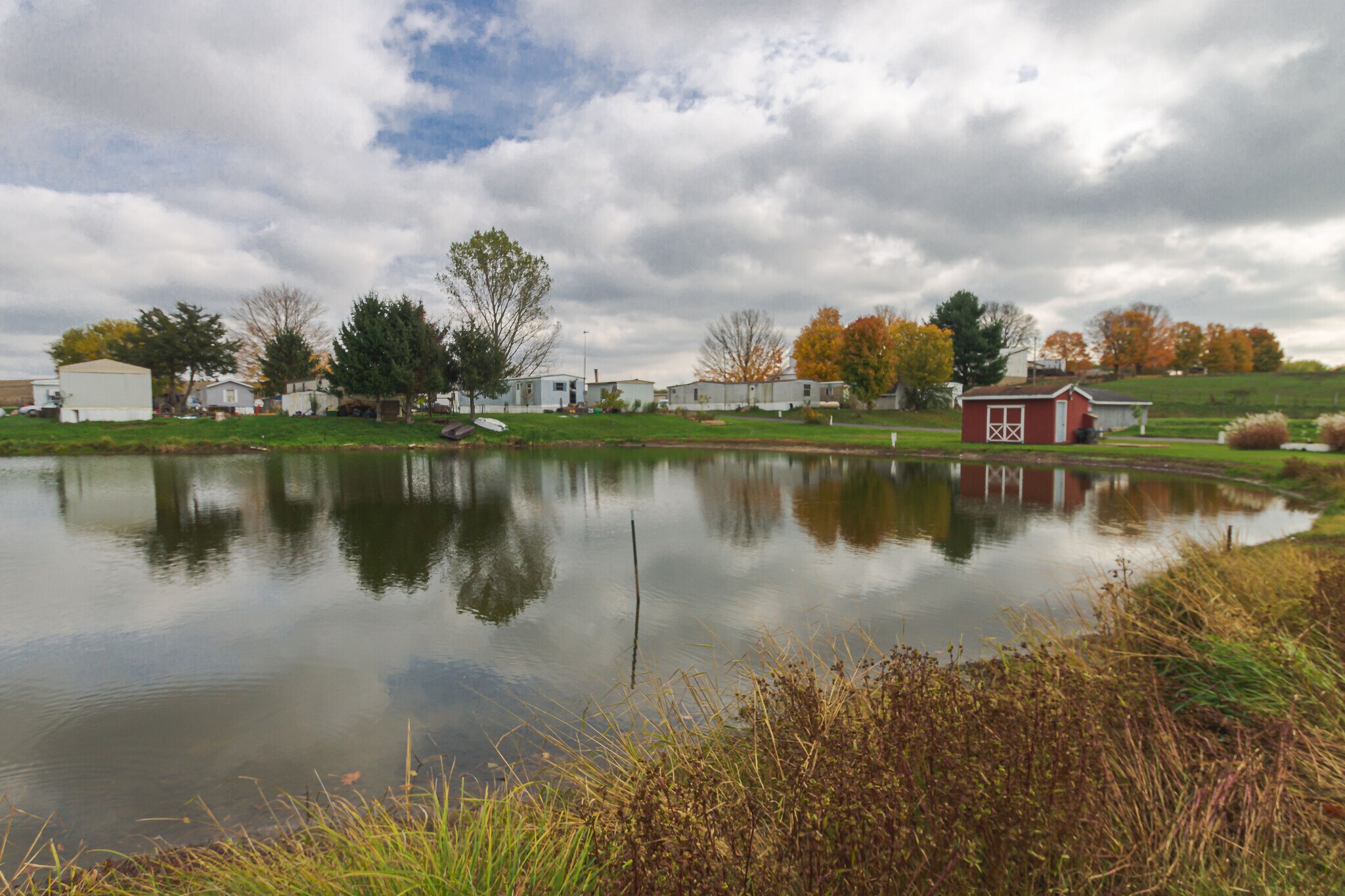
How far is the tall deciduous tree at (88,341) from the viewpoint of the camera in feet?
218

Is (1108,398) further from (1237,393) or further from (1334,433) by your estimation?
(1237,393)

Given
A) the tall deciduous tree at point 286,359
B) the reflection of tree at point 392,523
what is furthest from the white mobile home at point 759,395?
→ the reflection of tree at point 392,523

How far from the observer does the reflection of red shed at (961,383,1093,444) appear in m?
35.9

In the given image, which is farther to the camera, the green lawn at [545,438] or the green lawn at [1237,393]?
the green lawn at [1237,393]

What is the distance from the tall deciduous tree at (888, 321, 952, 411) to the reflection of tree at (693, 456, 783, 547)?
1176 inches

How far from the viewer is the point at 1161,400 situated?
2302 inches

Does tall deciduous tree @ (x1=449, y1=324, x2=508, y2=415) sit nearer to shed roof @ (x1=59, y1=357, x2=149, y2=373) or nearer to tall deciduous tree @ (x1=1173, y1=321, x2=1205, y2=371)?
shed roof @ (x1=59, y1=357, x2=149, y2=373)

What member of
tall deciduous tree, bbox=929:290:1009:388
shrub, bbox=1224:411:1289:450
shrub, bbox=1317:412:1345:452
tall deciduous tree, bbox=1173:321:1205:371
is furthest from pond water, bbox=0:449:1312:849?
tall deciduous tree, bbox=1173:321:1205:371

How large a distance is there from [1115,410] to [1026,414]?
50.7 feet

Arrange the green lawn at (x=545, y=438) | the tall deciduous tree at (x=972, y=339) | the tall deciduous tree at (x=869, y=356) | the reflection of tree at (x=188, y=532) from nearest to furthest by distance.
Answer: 1. the reflection of tree at (x=188, y=532)
2. the green lawn at (x=545, y=438)
3. the tall deciduous tree at (x=869, y=356)
4. the tall deciduous tree at (x=972, y=339)

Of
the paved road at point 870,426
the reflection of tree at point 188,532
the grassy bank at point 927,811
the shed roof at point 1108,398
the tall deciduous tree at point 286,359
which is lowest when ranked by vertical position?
the reflection of tree at point 188,532

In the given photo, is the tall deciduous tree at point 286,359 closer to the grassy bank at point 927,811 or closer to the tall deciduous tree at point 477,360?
the tall deciduous tree at point 477,360

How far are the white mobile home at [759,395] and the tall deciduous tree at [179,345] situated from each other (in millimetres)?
38194

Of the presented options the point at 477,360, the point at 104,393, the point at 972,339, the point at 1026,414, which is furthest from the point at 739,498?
the point at 972,339
